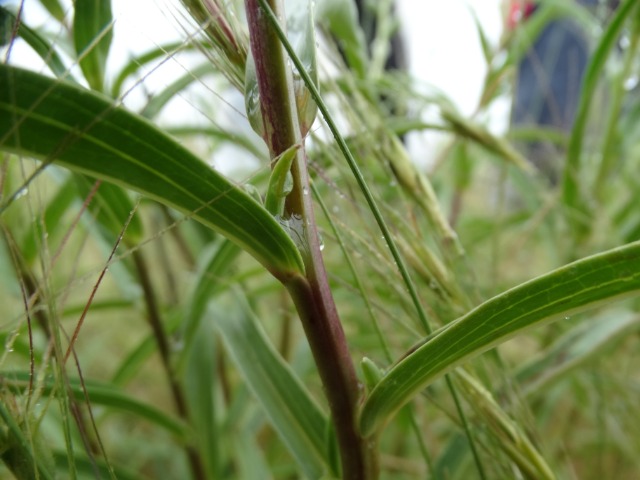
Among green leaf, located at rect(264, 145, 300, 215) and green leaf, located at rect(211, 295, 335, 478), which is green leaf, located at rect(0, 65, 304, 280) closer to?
green leaf, located at rect(264, 145, 300, 215)

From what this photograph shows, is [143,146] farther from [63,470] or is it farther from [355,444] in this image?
[63,470]

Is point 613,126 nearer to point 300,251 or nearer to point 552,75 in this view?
point 300,251

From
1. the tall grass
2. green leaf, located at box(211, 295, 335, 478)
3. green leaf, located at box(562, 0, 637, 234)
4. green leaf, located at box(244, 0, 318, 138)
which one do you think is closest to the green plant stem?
the tall grass

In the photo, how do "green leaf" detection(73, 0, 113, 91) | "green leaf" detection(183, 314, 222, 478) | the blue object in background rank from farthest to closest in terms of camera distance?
the blue object in background
"green leaf" detection(183, 314, 222, 478)
"green leaf" detection(73, 0, 113, 91)

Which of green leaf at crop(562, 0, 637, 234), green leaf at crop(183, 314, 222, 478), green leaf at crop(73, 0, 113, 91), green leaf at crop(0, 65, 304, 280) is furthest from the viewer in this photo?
green leaf at crop(183, 314, 222, 478)

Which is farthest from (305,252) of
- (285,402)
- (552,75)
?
(552,75)

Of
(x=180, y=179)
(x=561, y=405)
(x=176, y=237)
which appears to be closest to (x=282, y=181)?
(x=180, y=179)

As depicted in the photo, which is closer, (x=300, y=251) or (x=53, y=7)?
(x=300, y=251)
